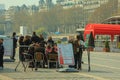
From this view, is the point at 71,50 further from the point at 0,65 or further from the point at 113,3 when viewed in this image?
the point at 113,3

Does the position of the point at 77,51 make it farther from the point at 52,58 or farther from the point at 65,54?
the point at 65,54

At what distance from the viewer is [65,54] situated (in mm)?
23156

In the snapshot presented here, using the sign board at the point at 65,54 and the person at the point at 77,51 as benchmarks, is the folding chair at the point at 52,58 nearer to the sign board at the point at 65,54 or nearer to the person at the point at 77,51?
the person at the point at 77,51

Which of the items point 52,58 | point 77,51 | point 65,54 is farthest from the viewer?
point 52,58

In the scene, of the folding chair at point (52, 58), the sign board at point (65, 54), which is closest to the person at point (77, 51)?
the folding chair at point (52, 58)

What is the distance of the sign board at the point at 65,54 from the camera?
23.0m

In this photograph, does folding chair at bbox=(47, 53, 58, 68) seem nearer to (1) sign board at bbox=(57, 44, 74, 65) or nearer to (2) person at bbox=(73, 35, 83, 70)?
(2) person at bbox=(73, 35, 83, 70)

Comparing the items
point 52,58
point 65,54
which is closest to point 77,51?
point 52,58

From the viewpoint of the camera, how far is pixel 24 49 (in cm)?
2703

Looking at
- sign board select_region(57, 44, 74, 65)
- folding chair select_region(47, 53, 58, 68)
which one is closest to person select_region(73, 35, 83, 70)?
folding chair select_region(47, 53, 58, 68)

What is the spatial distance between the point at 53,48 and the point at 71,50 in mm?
1685

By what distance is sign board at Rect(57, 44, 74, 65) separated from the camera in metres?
23.0

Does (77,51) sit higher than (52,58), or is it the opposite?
(77,51)

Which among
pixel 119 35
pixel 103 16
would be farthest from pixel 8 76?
pixel 103 16
